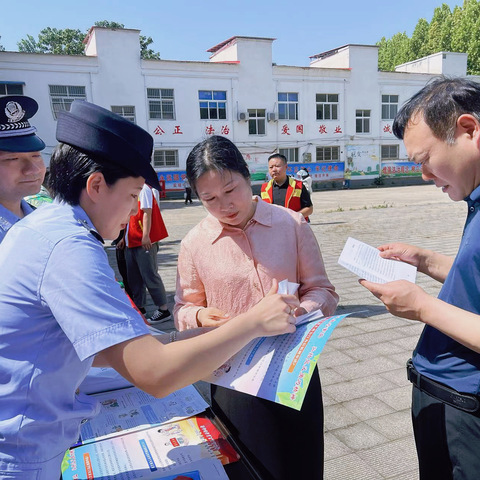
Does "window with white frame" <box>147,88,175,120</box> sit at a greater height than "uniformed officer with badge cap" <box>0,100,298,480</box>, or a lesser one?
greater

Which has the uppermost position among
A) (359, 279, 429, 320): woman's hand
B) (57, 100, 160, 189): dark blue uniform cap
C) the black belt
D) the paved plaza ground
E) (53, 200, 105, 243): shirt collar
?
(57, 100, 160, 189): dark blue uniform cap

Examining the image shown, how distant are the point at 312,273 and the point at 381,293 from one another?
0.35 meters

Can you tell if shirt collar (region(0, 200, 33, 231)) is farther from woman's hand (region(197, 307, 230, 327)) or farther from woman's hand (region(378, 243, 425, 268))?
woman's hand (region(378, 243, 425, 268))

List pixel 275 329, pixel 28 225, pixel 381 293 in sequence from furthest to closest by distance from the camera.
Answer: pixel 381 293
pixel 275 329
pixel 28 225

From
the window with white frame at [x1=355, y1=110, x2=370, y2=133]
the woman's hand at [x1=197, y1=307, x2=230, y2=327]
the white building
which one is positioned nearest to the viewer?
the woman's hand at [x1=197, y1=307, x2=230, y2=327]

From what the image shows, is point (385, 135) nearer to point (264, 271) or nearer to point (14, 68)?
point (14, 68)

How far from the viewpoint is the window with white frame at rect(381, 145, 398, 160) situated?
1088 inches

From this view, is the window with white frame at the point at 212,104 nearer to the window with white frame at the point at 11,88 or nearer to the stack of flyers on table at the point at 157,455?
the window with white frame at the point at 11,88

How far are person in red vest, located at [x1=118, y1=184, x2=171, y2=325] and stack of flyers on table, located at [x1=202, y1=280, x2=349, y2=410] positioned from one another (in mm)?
3142

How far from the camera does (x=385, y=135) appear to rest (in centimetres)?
2719

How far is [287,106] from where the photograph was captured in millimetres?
24781

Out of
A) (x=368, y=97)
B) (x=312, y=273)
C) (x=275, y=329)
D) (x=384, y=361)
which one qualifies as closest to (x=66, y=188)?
(x=275, y=329)

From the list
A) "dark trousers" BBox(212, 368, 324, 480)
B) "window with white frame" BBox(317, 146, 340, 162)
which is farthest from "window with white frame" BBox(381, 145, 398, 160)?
"dark trousers" BBox(212, 368, 324, 480)

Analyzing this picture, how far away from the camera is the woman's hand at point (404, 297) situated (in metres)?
1.15
